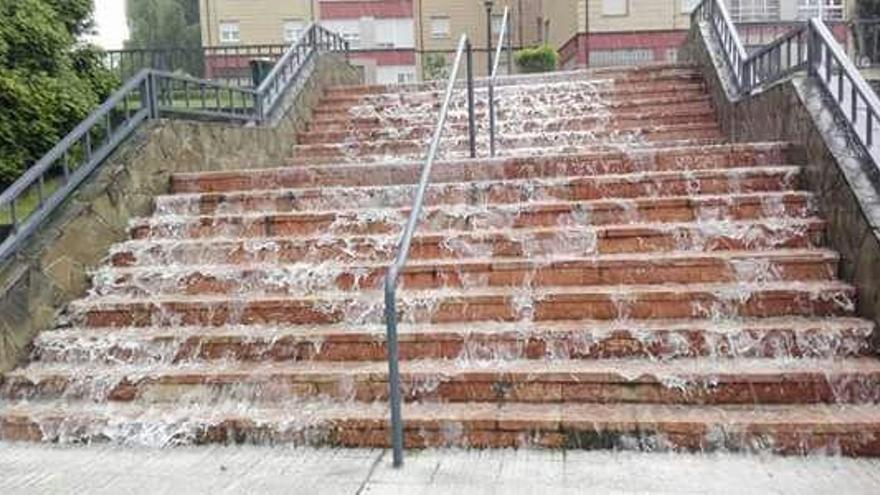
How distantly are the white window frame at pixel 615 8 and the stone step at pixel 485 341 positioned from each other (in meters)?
19.2

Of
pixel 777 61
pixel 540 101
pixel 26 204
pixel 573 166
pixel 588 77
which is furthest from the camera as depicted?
pixel 588 77

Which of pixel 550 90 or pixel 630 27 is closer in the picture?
pixel 550 90

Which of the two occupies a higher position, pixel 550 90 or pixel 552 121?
pixel 550 90

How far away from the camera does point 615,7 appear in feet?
73.6

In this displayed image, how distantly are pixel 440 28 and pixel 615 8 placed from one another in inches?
500

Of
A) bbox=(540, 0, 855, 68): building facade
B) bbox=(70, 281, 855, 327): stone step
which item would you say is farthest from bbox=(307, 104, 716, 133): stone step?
bbox=(540, 0, 855, 68): building facade

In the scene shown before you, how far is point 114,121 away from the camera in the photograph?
7441 mm

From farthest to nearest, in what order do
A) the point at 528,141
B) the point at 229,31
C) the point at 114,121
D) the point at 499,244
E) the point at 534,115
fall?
the point at 229,31
the point at 534,115
the point at 528,141
the point at 114,121
the point at 499,244

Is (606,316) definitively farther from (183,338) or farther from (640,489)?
(183,338)

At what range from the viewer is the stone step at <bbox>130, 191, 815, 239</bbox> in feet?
17.5

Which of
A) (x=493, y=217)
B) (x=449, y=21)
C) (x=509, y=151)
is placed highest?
(x=449, y=21)

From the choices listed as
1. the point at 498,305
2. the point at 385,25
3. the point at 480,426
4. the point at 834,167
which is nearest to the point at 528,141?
the point at 834,167

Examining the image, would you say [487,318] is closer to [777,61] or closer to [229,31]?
[777,61]

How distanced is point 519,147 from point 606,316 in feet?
14.2
